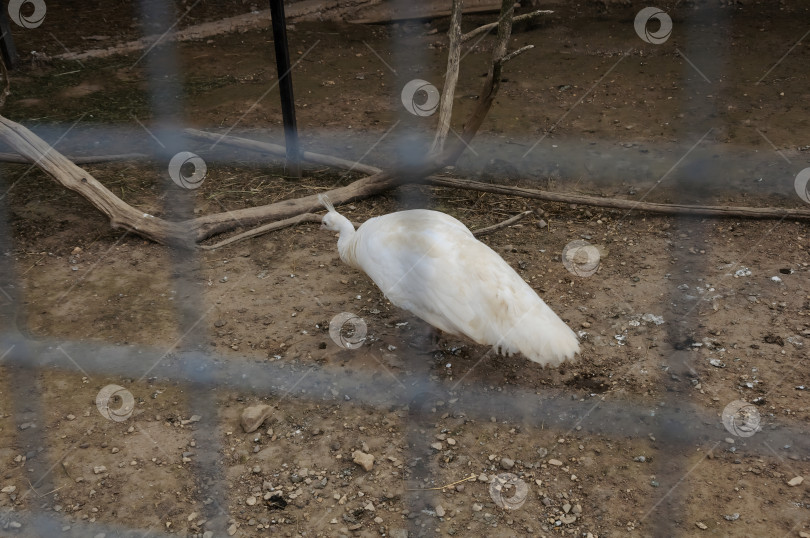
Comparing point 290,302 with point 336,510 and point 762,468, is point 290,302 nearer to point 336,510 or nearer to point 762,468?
point 336,510

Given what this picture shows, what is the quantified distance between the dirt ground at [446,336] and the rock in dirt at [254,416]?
24 mm

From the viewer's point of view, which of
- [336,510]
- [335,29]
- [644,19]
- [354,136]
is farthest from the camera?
[335,29]

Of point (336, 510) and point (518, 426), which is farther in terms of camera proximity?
point (518, 426)

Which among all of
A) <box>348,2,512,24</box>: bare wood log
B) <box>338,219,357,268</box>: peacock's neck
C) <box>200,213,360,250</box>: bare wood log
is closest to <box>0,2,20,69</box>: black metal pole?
<box>348,2,512,24</box>: bare wood log

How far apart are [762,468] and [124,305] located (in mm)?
2065

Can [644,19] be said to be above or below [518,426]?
above

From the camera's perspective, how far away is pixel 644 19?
497 centimetres

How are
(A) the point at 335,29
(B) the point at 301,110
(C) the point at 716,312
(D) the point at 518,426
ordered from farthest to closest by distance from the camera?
(A) the point at 335,29, (B) the point at 301,110, (C) the point at 716,312, (D) the point at 518,426

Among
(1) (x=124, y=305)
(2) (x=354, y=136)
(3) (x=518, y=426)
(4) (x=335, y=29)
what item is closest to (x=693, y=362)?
(3) (x=518, y=426)

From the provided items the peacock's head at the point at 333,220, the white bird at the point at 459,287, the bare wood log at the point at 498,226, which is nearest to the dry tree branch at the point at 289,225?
the bare wood log at the point at 498,226

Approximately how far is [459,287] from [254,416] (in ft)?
2.24

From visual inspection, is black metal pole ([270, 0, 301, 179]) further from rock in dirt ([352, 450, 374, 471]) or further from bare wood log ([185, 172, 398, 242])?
rock in dirt ([352, 450, 374, 471])

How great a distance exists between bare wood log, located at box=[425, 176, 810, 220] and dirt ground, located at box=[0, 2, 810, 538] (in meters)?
0.06

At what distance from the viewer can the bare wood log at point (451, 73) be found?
308cm
